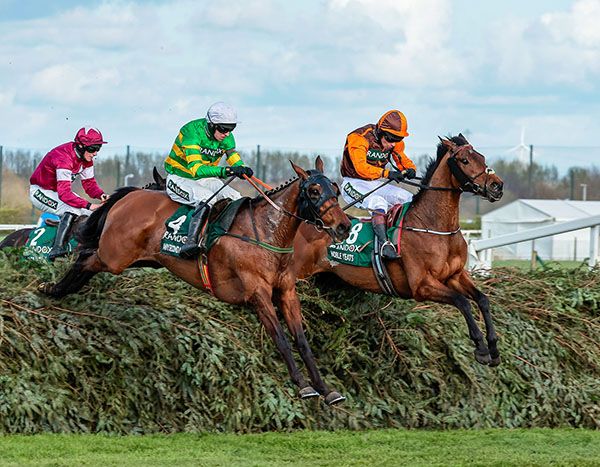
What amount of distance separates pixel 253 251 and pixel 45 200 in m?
3.80

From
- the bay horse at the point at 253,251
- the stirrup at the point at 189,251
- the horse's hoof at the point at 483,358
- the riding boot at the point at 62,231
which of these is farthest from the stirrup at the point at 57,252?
the horse's hoof at the point at 483,358

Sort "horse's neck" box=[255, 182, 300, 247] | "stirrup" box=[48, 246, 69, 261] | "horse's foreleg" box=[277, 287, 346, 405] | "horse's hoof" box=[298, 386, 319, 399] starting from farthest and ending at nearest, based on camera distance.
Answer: "stirrup" box=[48, 246, 69, 261] → "horse's neck" box=[255, 182, 300, 247] → "horse's foreleg" box=[277, 287, 346, 405] → "horse's hoof" box=[298, 386, 319, 399]

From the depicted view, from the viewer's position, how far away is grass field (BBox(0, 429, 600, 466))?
6.92 meters

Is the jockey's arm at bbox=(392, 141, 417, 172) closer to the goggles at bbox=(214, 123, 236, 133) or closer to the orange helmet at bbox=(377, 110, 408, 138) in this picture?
the orange helmet at bbox=(377, 110, 408, 138)

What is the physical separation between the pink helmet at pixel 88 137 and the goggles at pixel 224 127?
2470 millimetres

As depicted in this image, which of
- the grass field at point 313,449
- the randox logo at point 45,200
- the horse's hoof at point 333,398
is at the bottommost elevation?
the grass field at point 313,449

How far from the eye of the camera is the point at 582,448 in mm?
7652

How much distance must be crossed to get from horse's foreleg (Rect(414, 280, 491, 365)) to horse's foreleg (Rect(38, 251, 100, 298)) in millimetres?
2604

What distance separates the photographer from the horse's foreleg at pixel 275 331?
730cm

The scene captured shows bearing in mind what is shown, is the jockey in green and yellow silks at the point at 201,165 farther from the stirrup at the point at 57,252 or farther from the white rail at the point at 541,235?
the white rail at the point at 541,235

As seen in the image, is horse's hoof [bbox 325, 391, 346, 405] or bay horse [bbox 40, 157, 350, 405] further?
Result: bay horse [bbox 40, 157, 350, 405]

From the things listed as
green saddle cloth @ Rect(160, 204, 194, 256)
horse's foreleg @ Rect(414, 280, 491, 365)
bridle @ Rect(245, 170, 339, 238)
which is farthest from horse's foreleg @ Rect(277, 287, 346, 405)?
horse's foreleg @ Rect(414, 280, 491, 365)

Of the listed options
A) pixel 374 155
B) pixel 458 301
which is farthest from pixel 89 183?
pixel 458 301

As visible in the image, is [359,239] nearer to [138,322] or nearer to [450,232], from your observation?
[450,232]
